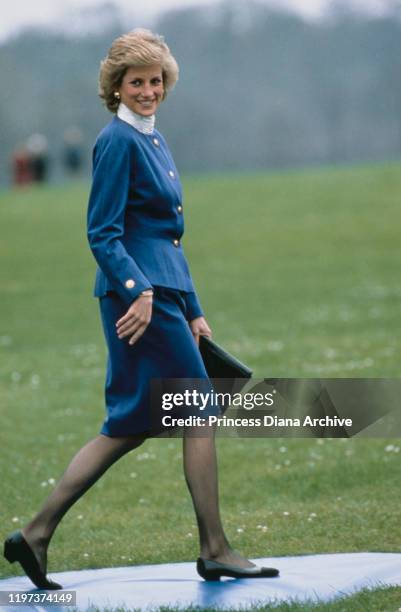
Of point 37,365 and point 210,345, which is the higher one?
point 210,345

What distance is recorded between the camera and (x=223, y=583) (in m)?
A: 5.38

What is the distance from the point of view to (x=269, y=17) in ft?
643

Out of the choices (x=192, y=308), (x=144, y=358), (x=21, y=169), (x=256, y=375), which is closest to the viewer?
(x=144, y=358)

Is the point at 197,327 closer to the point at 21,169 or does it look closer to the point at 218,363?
the point at 218,363

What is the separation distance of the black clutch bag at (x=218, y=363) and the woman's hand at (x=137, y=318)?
0.47m

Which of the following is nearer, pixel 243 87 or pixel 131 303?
pixel 131 303

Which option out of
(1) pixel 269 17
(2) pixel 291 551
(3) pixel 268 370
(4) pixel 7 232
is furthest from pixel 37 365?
(1) pixel 269 17

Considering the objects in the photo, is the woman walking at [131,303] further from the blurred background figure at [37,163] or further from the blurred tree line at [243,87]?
the blurred tree line at [243,87]

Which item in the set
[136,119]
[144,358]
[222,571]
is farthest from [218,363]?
[136,119]

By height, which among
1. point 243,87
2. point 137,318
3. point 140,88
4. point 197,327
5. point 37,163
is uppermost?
point 140,88

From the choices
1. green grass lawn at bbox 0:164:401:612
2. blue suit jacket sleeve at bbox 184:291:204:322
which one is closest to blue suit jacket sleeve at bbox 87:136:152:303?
blue suit jacket sleeve at bbox 184:291:204:322

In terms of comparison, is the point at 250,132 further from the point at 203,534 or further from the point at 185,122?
the point at 203,534

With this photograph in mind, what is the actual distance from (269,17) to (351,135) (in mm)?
63936

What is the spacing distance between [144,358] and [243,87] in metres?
165
